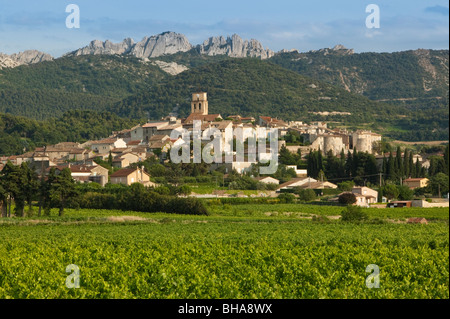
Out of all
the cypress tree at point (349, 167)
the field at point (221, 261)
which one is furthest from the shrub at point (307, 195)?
the field at point (221, 261)

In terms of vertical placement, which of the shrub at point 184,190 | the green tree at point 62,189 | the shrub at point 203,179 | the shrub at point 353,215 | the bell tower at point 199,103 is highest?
the bell tower at point 199,103

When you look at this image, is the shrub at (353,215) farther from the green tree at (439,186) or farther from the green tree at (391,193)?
the green tree at (439,186)

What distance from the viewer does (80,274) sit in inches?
768

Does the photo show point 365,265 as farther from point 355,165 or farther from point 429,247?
point 355,165

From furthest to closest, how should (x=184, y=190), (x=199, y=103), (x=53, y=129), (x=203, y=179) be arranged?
(x=199, y=103), (x=53, y=129), (x=203, y=179), (x=184, y=190)

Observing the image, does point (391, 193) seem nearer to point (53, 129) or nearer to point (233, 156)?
point (233, 156)

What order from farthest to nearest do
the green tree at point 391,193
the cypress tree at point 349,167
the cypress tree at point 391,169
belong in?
the cypress tree at point 349,167
the cypress tree at point 391,169
the green tree at point 391,193

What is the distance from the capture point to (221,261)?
22750 mm

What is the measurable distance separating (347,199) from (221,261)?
1542 inches

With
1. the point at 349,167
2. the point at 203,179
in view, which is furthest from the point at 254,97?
the point at 203,179

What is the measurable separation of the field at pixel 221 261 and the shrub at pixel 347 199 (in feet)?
62.4

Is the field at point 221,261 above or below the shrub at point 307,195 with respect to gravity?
above

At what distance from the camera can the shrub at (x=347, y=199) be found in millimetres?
60403

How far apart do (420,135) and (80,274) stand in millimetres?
123909
